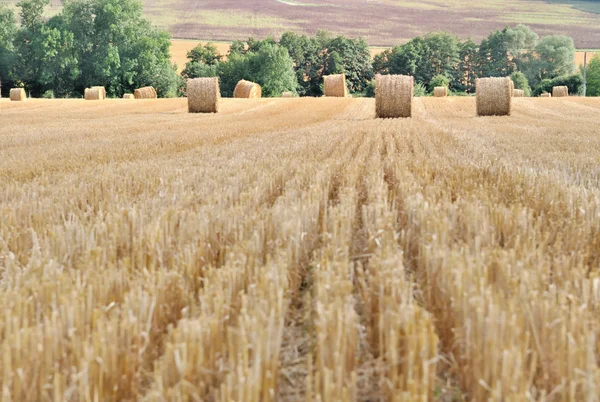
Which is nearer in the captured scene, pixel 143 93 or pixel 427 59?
pixel 143 93

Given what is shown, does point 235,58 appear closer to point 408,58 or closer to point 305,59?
point 305,59

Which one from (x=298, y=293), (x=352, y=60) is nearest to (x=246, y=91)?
(x=298, y=293)

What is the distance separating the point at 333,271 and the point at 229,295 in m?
0.39

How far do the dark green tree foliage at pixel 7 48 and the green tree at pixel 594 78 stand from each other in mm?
57257

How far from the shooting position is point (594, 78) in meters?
74.6

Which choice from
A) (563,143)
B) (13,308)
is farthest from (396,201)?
(563,143)

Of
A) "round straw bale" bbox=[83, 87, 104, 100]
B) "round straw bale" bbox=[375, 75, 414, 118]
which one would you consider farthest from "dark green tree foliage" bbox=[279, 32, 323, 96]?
"round straw bale" bbox=[375, 75, 414, 118]

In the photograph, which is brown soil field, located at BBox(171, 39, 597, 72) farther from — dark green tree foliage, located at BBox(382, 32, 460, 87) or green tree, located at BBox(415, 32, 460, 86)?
green tree, located at BBox(415, 32, 460, 86)

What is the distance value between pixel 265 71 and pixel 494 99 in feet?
159

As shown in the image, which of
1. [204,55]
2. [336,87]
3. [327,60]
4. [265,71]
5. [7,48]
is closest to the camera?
[336,87]

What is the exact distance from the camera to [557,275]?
2.35 meters

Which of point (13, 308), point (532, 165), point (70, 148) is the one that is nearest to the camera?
point (13, 308)

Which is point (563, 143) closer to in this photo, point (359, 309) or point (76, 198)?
point (76, 198)

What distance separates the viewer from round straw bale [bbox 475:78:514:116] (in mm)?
19000
